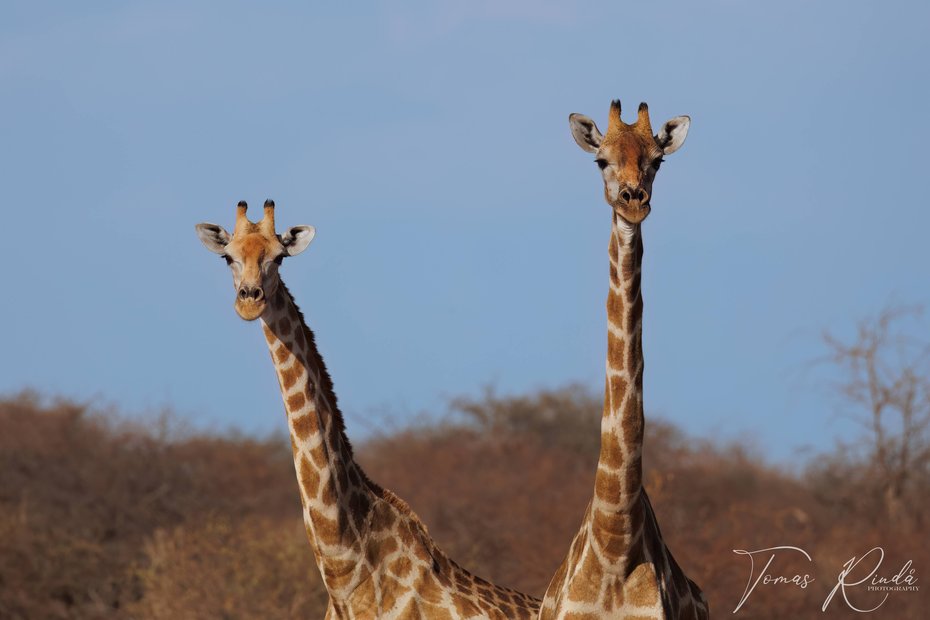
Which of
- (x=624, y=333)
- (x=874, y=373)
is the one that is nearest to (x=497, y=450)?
(x=874, y=373)

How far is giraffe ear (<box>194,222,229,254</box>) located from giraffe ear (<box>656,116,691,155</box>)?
2.87 m

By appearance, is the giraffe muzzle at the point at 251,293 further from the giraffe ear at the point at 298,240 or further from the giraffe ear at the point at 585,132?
the giraffe ear at the point at 585,132

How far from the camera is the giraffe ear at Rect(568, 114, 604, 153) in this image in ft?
22.9

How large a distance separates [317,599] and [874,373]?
11671 millimetres

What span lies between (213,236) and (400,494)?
17224mm

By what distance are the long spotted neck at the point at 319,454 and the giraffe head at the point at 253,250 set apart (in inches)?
10.0

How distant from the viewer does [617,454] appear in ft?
22.7

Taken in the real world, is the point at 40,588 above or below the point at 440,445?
below

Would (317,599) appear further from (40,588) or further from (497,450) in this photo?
(497,450)

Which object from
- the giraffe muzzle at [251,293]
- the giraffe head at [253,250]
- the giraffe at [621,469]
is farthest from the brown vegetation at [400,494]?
the giraffe at [621,469]

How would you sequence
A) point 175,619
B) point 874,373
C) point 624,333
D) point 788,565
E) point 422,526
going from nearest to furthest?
point 624,333
point 422,526
point 175,619
point 788,565
point 874,373

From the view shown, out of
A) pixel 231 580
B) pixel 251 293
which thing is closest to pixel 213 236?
pixel 251 293

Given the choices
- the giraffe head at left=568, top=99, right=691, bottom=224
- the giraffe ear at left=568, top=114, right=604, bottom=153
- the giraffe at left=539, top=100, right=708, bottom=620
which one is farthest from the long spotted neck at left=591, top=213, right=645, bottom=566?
the giraffe ear at left=568, top=114, right=604, bottom=153

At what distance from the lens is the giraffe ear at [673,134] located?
23.1ft
